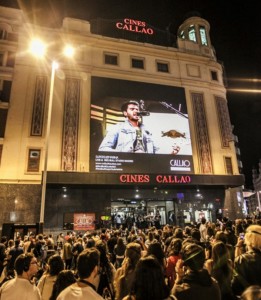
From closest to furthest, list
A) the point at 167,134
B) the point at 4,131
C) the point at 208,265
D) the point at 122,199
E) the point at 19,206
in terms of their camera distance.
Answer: the point at 208,265 → the point at 19,206 → the point at 4,131 → the point at 122,199 → the point at 167,134

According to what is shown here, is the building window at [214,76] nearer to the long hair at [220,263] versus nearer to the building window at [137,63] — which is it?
the building window at [137,63]

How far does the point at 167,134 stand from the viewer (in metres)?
27.7

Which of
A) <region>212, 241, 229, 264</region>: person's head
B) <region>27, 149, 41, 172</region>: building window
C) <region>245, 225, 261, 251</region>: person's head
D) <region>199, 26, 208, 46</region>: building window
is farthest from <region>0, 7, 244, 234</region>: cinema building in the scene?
<region>245, 225, 261, 251</region>: person's head

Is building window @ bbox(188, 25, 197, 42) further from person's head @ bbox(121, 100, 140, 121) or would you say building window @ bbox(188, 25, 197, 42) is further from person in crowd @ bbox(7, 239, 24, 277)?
person in crowd @ bbox(7, 239, 24, 277)

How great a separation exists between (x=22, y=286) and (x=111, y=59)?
29277 mm

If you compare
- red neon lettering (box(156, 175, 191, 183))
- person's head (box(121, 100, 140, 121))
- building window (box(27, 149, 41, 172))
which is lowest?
red neon lettering (box(156, 175, 191, 183))

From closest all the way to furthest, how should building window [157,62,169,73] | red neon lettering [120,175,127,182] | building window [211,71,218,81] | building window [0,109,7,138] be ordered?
1. red neon lettering [120,175,127,182]
2. building window [0,109,7,138]
3. building window [157,62,169,73]
4. building window [211,71,218,81]

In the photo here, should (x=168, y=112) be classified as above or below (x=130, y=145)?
above

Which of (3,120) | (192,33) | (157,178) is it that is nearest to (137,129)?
(157,178)

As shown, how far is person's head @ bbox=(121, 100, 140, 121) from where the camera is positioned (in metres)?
27.0

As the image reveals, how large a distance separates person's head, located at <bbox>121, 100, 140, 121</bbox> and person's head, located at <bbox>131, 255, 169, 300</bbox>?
2477 centimetres

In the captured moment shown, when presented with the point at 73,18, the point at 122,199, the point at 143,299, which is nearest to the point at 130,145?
the point at 122,199

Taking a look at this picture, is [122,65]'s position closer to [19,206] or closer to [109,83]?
[109,83]

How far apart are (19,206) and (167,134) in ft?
52.9
